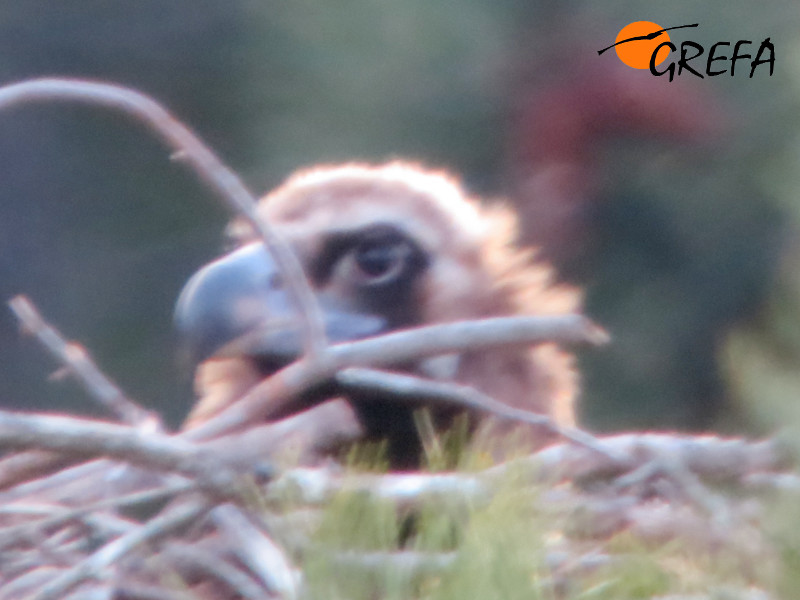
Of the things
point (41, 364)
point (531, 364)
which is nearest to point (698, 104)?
point (531, 364)

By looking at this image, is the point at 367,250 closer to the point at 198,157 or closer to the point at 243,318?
the point at 243,318

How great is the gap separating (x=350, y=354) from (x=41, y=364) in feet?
9.47

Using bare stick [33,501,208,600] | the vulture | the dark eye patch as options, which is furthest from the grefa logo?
bare stick [33,501,208,600]

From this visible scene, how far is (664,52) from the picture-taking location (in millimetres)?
2904

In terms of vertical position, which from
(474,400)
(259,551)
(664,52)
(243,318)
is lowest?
(259,551)

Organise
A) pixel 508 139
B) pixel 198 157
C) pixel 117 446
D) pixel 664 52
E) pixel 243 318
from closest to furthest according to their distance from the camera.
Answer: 1. pixel 117 446
2. pixel 198 157
3. pixel 243 318
4. pixel 664 52
5. pixel 508 139

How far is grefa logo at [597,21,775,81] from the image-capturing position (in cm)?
271

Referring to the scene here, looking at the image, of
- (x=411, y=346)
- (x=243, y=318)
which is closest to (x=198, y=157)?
(x=411, y=346)

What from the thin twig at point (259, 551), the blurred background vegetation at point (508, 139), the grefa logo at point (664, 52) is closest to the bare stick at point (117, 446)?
the thin twig at point (259, 551)

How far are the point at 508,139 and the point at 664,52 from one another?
1.62ft

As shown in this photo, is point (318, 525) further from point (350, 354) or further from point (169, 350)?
point (169, 350)

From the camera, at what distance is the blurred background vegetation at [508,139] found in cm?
305

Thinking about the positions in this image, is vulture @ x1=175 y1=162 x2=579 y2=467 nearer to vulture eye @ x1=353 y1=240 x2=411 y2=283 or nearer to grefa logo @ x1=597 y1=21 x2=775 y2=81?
vulture eye @ x1=353 y1=240 x2=411 y2=283

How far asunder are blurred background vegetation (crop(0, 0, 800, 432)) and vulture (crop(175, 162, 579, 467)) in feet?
3.29
